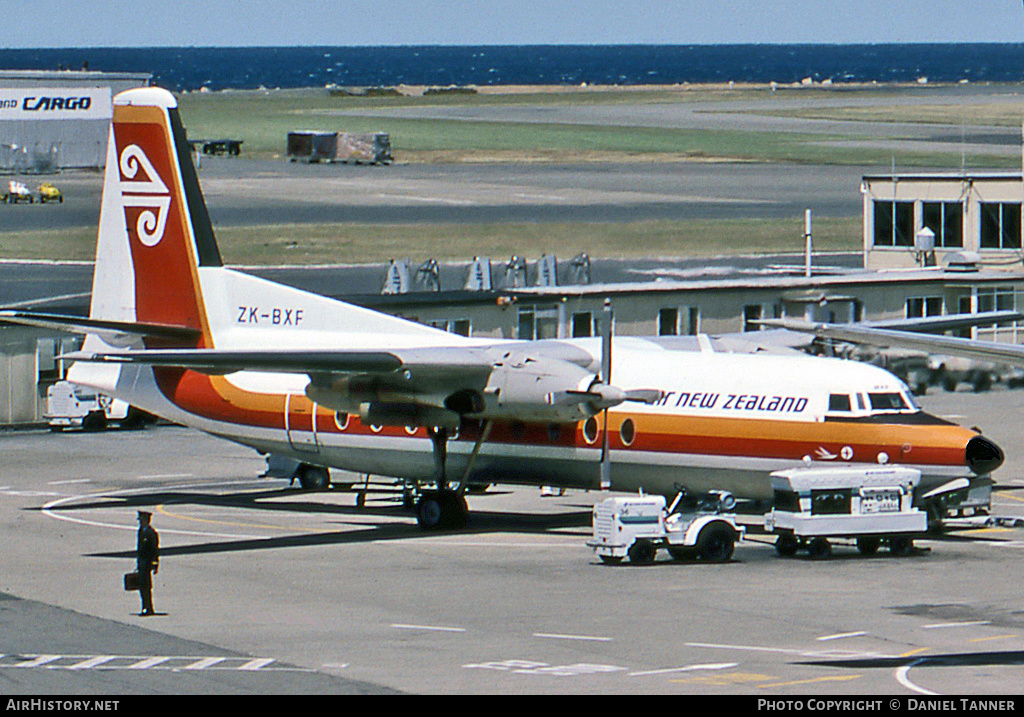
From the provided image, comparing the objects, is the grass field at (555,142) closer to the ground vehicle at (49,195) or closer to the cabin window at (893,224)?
the ground vehicle at (49,195)

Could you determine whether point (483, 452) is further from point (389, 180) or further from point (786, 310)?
point (389, 180)

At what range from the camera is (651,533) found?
31.9m

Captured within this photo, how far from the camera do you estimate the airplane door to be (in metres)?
38.4

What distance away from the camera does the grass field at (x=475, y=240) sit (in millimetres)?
83000

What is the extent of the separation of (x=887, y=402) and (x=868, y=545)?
3060 millimetres

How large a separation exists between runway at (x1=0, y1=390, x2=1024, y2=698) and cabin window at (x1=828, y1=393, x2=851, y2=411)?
9.34ft

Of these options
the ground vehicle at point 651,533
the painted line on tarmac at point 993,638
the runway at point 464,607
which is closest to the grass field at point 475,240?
the runway at point 464,607

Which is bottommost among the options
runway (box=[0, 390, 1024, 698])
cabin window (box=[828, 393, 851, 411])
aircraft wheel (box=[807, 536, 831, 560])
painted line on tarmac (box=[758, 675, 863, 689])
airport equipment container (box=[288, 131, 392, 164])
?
runway (box=[0, 390, 1024, 698])

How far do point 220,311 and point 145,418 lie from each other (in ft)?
51.3

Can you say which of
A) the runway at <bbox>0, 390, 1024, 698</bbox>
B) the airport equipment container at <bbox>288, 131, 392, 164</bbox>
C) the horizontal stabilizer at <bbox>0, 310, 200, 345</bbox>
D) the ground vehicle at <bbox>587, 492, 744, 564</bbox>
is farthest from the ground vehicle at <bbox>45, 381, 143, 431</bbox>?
the airport equipment container at <bbox>288, 131, 392, 164</bbox>

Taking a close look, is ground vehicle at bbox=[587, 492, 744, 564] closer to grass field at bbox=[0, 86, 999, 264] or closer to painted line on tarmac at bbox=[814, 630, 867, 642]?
painted line on tarmac at bbox=[814, 630, 867, 642]

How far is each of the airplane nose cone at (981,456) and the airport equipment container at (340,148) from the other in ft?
347

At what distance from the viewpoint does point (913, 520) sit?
31906mm
